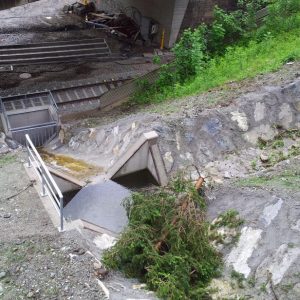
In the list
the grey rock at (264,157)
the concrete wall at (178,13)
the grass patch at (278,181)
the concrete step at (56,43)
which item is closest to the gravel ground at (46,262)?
the grass patch at (278,181)

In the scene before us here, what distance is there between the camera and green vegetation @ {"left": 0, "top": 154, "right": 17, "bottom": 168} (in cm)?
1100

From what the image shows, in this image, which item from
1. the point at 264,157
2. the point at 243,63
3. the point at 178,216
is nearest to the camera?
the point at 178,216

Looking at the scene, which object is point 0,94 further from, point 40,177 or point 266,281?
point 266,281

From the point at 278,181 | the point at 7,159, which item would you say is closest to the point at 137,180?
the point at 7,159

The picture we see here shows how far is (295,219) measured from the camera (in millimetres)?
7852

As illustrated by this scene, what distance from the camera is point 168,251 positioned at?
7.64 meters

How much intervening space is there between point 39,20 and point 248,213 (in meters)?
23.9

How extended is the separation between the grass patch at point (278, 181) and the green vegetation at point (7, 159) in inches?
224

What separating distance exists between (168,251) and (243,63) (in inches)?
441

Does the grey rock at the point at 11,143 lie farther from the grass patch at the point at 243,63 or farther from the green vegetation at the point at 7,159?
the grass patch at the point at 243,63

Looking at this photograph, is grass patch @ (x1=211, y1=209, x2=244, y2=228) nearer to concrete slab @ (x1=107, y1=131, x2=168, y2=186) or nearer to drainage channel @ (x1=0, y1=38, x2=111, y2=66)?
concrete slab @ (x1=107, y1=131, x2=168, y2=186)

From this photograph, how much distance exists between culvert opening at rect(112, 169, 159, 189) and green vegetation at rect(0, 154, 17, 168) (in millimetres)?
2663

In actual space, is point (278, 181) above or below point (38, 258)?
above

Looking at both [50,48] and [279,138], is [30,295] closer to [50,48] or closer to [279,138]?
[279,138]
